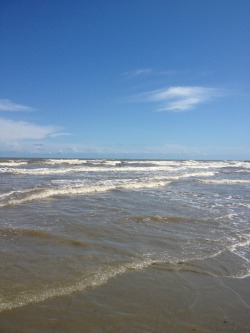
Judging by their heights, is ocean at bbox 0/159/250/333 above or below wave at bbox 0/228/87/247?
below

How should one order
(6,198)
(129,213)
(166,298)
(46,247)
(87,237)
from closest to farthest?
(166,298) → (46,247) → (87,237) → (129,213) → (6,198)

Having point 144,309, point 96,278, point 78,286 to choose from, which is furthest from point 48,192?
point 144,309

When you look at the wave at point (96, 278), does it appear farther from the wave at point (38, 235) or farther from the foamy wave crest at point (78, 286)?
the wave at point (38, 235)

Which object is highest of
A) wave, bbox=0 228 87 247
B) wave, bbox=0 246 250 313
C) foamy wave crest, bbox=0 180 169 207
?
foamy wave crest, bbox=0 180 169 207

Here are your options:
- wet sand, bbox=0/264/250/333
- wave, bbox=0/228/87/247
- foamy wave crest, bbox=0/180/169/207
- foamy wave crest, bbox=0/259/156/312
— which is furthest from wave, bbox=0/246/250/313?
foamy wave crest, bbox=0/180/169/207

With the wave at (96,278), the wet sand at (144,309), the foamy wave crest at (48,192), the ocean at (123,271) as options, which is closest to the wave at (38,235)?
the ocean at (123,271)

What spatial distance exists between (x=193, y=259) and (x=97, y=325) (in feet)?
11.1

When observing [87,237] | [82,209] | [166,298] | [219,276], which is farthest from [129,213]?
[166,298]

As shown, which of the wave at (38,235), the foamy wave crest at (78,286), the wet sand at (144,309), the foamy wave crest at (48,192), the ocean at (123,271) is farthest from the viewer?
the foamy wave crest at (48,192)

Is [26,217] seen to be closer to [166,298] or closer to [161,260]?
[161,260]

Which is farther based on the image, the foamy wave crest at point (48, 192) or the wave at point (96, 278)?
the foamy wave crest at point (48, 192)

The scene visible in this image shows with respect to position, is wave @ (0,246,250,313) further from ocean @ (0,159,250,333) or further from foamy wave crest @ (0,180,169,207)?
foamy wave crest @ (0,180,169,207)

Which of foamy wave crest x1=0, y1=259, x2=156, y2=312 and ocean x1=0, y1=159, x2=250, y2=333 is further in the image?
foamy wave crest x1=0, y1=259, x2=156, y2=312

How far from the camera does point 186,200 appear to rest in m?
15.7
